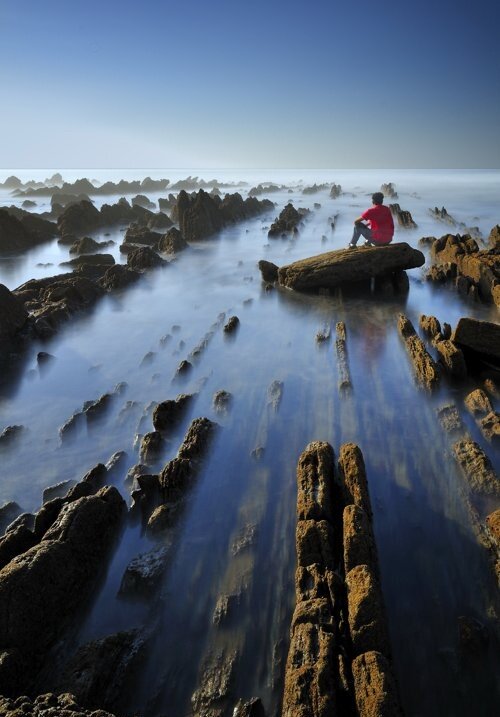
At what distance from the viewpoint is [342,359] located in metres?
9.38

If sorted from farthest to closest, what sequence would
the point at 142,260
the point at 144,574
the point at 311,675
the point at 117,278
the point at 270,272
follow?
the point at 142,260 < the point at 117,278 < the point at 270,272 < the point at 144,574 < the point at 311,675

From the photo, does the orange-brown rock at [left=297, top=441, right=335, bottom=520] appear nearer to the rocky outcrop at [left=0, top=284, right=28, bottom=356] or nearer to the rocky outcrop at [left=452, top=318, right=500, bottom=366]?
the rocky outcrop at [left=452, top=318, right=500, bottom=366]

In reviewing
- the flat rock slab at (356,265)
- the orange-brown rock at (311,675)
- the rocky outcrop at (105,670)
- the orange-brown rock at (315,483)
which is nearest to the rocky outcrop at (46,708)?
the rocky outcrop at (105,670)

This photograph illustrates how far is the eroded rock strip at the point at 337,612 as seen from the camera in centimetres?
280

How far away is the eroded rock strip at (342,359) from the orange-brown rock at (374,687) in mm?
5248

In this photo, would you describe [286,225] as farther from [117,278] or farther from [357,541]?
[357,541]

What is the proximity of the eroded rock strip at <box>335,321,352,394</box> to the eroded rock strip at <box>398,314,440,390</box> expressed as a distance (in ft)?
4.31

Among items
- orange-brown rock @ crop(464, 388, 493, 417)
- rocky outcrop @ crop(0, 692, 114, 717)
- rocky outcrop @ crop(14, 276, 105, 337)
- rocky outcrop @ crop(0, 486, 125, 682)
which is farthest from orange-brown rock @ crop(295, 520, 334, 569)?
rocky outcrop @ crop(14, 276, 105, 337)

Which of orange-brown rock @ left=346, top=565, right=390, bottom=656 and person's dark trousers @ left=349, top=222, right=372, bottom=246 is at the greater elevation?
person's dark trousers @ left=349, top=222, right=372, bottom=246

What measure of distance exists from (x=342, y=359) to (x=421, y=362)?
5.36 feet

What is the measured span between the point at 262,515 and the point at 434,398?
401cm

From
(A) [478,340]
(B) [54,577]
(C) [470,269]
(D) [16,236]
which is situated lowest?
(D) [16,236]

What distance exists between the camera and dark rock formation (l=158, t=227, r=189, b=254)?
81.5 feet

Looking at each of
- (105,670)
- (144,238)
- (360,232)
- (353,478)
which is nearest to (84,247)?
(144,238)
